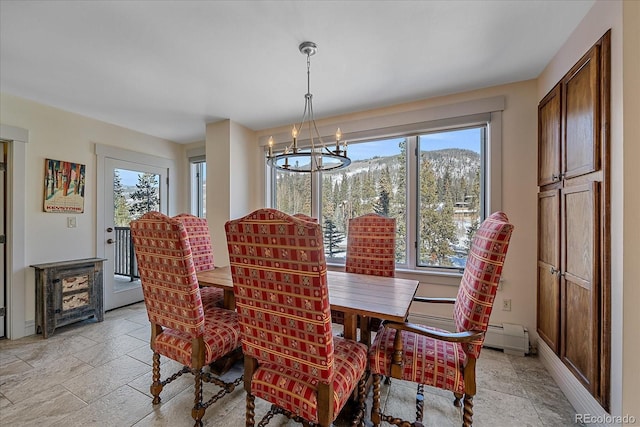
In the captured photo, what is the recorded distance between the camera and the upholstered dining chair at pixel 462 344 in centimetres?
124

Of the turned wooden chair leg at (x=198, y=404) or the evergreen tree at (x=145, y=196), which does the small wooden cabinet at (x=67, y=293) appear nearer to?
the evergreen tree at (x=145, y=196)

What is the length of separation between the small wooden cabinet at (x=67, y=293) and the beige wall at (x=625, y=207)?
14.6 feet

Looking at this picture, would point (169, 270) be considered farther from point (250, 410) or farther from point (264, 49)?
point (264, 49)

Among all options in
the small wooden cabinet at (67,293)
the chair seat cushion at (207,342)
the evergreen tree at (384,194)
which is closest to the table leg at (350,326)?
the chair seat cushion at (207,342)

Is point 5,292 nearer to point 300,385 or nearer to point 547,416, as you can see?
point 300,385

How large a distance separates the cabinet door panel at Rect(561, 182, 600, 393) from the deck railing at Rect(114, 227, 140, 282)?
4.49 meters

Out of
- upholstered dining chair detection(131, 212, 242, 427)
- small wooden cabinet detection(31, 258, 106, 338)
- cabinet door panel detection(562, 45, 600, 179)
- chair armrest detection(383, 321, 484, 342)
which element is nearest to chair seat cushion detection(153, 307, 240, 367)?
upholstered dining chair detection(131, 212, 242, 427)

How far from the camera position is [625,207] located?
52.5 inches

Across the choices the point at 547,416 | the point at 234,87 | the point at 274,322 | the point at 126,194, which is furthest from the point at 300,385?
the point at 126,194

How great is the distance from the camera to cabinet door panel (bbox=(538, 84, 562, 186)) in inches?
78.8

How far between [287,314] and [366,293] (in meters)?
0.80

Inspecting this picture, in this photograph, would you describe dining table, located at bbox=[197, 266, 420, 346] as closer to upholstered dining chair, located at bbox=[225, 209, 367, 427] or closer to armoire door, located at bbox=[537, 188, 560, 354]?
upholstered dining chair, located at bbox=[225, 209, 367, 427]

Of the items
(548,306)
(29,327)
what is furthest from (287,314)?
(29,327)

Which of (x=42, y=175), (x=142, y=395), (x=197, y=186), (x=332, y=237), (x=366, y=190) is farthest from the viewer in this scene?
(x=197, y=186)
